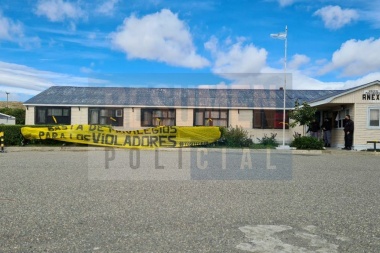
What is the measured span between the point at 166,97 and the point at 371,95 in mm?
16539

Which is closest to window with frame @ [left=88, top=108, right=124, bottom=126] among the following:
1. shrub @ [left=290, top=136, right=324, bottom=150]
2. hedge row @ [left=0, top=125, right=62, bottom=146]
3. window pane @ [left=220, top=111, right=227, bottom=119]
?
window pane @ [left=220, top=111, right=227, bottom=119]

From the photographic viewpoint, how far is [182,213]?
19.5ft

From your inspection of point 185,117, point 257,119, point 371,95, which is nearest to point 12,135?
point 185,117

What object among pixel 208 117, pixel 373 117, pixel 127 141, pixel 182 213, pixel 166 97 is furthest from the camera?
pixel 166 97

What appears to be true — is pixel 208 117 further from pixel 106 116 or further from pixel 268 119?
pixel 106 116

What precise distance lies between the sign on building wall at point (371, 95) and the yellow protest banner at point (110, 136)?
36.9ft

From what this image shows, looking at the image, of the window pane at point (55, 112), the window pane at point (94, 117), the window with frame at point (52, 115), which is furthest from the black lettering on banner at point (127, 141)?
the window pane at point (55, 112)

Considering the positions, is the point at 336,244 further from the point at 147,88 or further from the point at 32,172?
the point at 147,88

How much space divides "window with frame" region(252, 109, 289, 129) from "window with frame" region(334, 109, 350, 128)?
4962mm

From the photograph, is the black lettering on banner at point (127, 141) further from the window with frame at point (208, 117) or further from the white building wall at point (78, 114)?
the white building wall at point (78, 114)

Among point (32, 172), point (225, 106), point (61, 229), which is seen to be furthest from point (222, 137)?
point (61, 229)

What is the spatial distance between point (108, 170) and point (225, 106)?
19136 millimetres

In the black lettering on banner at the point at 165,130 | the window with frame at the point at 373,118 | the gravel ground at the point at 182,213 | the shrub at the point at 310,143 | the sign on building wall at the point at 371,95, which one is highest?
the sign on building wall at the point at 371,95

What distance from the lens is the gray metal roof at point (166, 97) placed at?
29.9 meters
